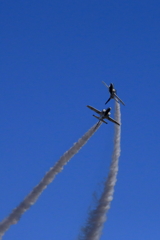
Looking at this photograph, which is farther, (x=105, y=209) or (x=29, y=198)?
(x=29, y=198)

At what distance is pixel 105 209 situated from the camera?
7750cm

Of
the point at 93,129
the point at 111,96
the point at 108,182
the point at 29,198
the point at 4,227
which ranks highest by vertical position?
the point at 111,96

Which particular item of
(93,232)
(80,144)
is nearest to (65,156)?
(80,144)

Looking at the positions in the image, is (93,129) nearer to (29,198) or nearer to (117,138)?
(117,138)

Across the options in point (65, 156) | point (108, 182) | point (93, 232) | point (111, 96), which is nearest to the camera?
point (93, 232)

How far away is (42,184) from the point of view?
84188mm

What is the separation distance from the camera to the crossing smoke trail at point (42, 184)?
82062 mm

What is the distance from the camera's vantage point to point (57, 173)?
3359 inches

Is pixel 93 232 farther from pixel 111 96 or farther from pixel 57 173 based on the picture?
pixel 111 96

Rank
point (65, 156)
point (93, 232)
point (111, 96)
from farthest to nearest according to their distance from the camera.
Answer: point (111, 96)
point (65, 156)
point (93, 232)

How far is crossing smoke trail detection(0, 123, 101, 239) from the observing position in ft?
269

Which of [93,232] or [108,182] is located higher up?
[108,182]

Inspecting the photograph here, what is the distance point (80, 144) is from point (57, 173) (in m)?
5.56

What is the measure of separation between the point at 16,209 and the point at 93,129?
628 inches
